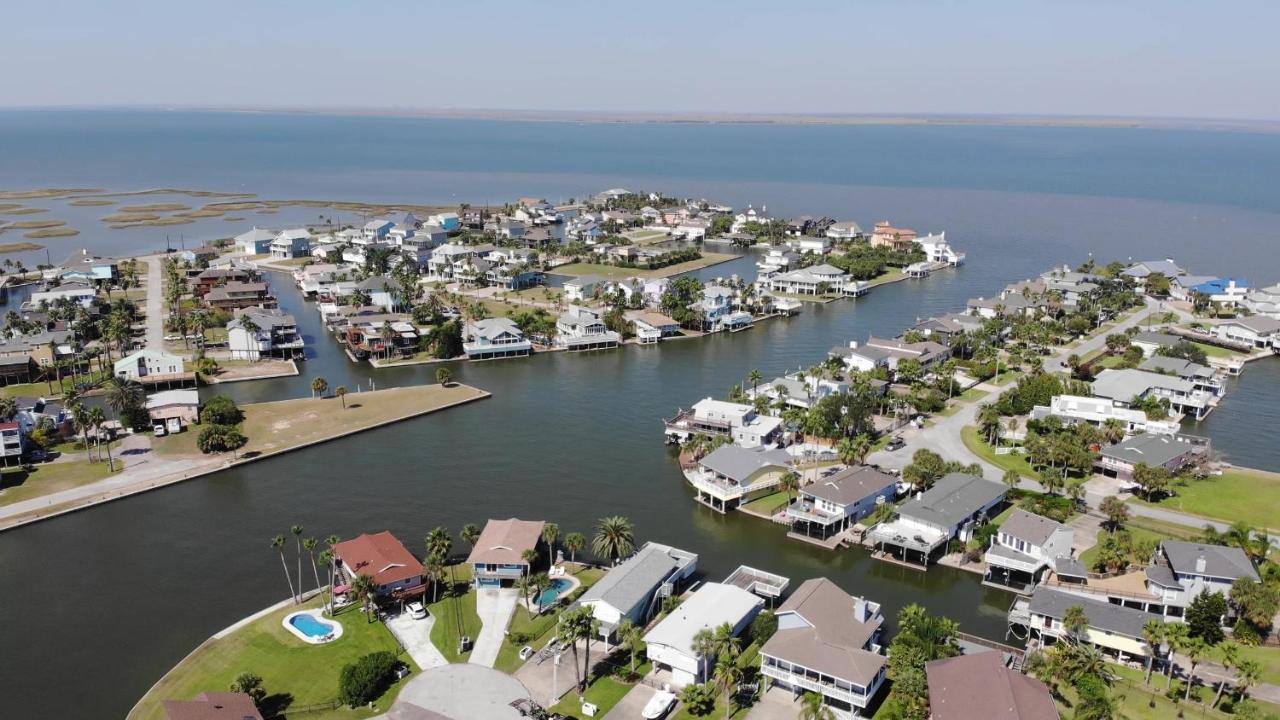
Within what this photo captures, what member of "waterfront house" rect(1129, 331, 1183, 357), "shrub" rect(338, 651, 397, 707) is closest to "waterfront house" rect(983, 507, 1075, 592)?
"shrub" rect(338, 651, 397, 707)

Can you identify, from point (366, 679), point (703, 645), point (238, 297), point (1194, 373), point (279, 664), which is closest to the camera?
point (366, 679)

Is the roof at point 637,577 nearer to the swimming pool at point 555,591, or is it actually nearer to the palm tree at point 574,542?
the swimming pool at point 555,591

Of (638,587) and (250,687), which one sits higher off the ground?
(638,587)

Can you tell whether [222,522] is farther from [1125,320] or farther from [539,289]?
[1125,320]

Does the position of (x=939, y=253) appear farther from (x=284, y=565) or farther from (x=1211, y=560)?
(x=284, y=565)

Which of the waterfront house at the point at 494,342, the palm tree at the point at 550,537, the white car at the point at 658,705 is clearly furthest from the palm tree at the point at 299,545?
the waterfront house at the point at 494,342

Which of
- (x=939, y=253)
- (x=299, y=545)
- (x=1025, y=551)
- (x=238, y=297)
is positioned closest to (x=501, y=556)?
(x=299, y=545)

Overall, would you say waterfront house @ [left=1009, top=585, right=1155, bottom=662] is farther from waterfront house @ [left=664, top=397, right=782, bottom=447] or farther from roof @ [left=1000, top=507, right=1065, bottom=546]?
waterfront house @ [left=664, top=397, right=782, bottom=447]
